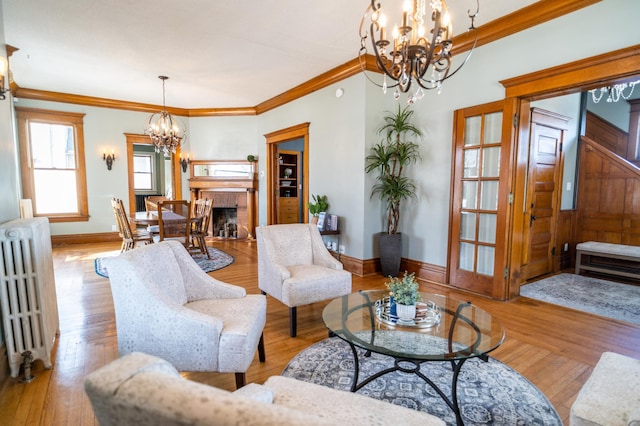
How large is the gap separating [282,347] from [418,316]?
1082 mm

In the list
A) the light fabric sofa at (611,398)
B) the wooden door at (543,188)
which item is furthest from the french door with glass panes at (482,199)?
the light fabric sofa at (611,398)

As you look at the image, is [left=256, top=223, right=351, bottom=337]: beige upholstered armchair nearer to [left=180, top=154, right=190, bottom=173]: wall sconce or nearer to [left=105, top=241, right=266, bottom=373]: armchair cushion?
[left=105, top=241, right=266, bottom=373]: armchair cushion

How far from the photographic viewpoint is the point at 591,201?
4922 millimetres

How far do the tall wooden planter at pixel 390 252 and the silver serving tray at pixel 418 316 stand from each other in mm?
2073

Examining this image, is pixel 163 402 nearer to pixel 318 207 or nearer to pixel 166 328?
pixel 166 328

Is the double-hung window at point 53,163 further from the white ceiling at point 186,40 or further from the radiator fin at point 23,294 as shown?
the radiator fin at point 23,294

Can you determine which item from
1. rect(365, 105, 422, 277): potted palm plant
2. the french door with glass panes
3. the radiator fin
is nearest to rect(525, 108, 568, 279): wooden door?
the french door with glass panes

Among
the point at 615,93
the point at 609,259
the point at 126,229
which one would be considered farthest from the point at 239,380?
the point at 615,93

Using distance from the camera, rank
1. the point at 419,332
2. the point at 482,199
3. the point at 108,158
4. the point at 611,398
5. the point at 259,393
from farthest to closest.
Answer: the point at 108,158 → the point at 482,199 → the point at 419,332 → the point at 611,398 → the point at 259,393

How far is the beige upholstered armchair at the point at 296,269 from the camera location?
2.70 meters

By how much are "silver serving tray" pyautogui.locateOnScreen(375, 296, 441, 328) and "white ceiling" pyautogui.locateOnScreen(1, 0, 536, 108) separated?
2.71 meters

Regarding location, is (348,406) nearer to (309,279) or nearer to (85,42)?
(309,279)

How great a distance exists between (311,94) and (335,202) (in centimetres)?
184

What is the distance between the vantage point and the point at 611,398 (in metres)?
1.24
